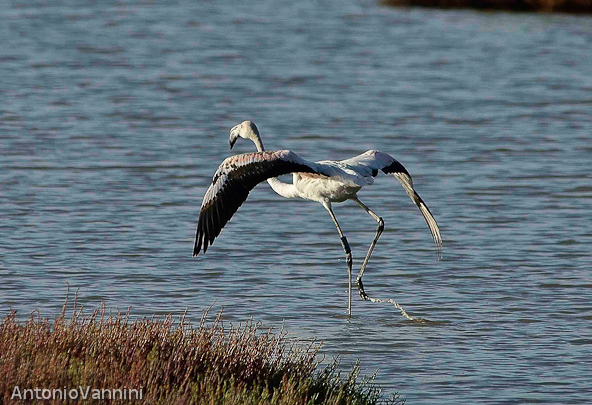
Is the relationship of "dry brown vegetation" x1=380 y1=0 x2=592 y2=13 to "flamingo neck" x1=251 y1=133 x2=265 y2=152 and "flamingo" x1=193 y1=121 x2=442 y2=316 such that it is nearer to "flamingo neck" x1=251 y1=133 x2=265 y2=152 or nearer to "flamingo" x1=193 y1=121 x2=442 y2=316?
"flamingo" x1=193 y1=121 x2=442 y2=316

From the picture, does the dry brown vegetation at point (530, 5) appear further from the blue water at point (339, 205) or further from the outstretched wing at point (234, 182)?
the outstretched wing at point (234, 182)

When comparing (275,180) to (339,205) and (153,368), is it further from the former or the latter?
(339,205)

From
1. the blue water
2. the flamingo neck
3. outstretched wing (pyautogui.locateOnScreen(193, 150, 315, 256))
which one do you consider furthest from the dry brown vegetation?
outstretched wing (pyautogui.locateOnScreen(193, 150, 315, 256))

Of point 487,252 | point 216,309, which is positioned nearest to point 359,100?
point 487,252

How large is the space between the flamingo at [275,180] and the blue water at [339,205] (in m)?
1.13

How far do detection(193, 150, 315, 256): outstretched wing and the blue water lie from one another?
141 centimetres

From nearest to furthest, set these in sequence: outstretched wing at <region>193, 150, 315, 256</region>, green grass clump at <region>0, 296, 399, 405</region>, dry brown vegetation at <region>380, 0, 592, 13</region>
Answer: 1. green grass clump at <region>0, 296, 399, 405</region>
2. outstretched wing at <region>193, 150, 315, 256</region>
3. dry brown vegetation at <region>380, 0, 592, 13</region>

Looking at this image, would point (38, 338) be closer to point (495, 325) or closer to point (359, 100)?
point (495, 325)

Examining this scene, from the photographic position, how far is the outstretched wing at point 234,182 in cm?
1010

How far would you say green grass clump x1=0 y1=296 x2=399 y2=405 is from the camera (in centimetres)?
724

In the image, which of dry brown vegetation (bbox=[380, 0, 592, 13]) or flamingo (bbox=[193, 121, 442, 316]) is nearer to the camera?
flamingo (bbox=[193, 121, 442, 316])

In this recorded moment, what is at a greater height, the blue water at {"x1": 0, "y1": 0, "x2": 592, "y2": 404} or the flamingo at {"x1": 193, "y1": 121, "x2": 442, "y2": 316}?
the flamingo at {"x1": 193, "y1": 121, "x2": 442, "y2": 316}

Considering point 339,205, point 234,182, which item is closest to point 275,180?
point 234,182

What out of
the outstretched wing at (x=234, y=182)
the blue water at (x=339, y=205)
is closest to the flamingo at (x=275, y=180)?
the outstretched wing at (x=234, y=182)
